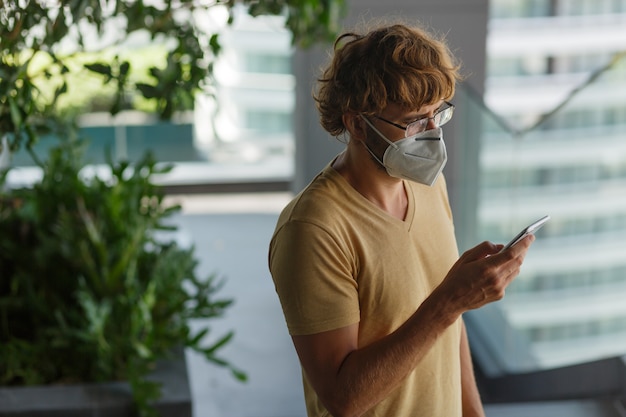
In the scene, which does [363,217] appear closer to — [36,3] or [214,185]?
[36,3]

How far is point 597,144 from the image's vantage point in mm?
5336

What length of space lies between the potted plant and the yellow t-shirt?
1700 millimetres

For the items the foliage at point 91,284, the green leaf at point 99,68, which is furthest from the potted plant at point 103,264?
the green leaf at point 99,68

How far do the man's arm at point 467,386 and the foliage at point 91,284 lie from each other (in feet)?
6.69

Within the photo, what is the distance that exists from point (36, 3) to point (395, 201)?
139 cm

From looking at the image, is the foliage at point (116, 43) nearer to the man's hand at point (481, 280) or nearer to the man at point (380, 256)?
the man at point (380, 256)

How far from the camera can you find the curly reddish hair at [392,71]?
6.54 feet

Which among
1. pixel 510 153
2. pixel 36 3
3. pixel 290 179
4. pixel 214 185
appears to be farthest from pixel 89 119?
pixel 36 3

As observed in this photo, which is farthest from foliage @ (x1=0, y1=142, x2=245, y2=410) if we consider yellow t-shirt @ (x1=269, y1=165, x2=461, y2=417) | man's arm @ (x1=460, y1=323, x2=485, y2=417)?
yellow t-shirt @ (x1=269, y1=165, x2=461, y2=417)

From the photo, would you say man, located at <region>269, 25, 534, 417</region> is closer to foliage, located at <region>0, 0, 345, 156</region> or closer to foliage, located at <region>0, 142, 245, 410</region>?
foliage, located at <region>0, 0, 345, 156</region>

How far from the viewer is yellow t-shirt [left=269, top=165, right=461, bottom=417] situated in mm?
1975

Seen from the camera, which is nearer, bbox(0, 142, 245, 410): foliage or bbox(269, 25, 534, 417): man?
bbox(269, 25, 534, 417): man

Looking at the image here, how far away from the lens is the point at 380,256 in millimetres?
2055

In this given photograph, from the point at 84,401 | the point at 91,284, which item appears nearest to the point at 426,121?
the point at 84,401
